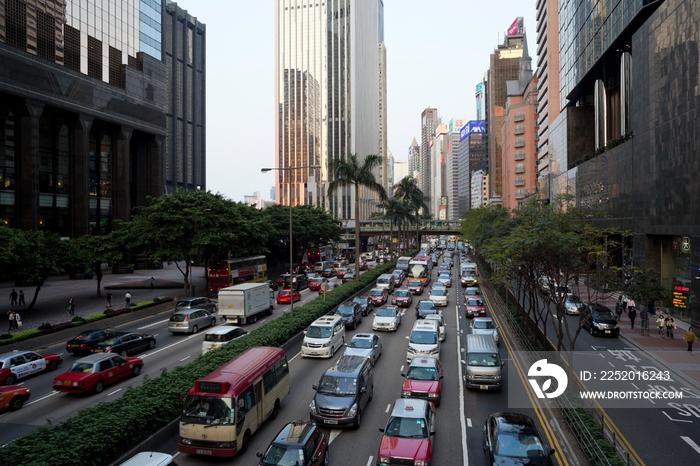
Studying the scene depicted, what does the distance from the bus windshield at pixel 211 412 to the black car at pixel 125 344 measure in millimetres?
13537

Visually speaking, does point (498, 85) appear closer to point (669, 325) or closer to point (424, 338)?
point (669, 325)

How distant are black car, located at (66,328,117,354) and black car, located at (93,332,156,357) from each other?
39cm

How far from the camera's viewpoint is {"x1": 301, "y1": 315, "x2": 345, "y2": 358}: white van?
2372 cm

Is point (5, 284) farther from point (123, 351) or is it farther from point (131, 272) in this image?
point (123, 351)

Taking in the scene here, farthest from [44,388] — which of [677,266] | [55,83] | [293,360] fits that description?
[55,83]

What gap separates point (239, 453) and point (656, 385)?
17934mm

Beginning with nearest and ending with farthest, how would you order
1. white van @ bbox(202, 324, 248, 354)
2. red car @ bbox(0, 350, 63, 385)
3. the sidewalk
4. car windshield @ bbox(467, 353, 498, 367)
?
1. car windshield @ bbox(467, 353, 498, 367)
2. red car @ bbox(0, 350, 63, 385)
3. white van @ bbox(202, 324, 248, 354)
4. the sidewalk

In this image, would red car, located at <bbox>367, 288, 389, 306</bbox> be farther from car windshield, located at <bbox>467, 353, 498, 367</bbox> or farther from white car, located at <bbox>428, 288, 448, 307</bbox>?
car windshield, located at <bbox>467, 353, 498, 367</bbox>

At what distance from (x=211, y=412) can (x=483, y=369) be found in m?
10.8

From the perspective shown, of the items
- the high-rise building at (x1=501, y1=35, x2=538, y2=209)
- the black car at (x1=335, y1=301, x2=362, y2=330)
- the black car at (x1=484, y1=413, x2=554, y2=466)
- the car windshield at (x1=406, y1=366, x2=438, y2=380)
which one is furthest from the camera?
the high-rise building at (x1=501, y1=35, x2=538, y2=209)

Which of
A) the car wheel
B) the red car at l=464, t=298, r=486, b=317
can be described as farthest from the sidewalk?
the red car at l=464, t=298, r=486, b=317

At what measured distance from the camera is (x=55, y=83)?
57969 mm

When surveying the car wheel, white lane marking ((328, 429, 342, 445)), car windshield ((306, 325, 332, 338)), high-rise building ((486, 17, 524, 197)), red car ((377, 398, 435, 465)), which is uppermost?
high-rise building ((486, 17, 524, 197))

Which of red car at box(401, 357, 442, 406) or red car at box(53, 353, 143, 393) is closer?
red car at box(401, 357, 442, 406)
